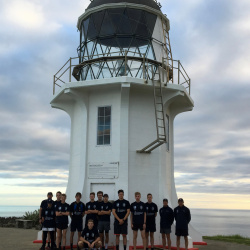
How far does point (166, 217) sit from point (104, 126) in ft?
13.3

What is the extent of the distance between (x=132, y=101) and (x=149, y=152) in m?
2.00

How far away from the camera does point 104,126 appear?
1375 centimetres

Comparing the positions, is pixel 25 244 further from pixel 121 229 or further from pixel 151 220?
pixel 151 220

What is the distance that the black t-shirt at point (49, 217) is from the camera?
457 inches

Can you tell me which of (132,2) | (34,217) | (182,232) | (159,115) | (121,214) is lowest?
(182,232)

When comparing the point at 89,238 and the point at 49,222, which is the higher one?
the point at 49,222

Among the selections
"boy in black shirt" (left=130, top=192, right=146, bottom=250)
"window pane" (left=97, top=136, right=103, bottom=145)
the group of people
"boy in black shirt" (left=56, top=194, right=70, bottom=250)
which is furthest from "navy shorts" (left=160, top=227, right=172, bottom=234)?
"window pane" (left=97, top=136, right=103, bottom=145)

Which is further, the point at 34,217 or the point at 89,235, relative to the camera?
the point at 34,217

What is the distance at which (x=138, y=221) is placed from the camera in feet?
36.6

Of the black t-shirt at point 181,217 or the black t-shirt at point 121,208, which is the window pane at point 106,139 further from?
the black t-shirt at point 181,217

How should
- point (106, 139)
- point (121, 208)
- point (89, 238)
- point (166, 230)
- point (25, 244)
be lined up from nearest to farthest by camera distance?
1. point (89, 238)
2. point (121, 208)
3. point (166, 230)
4. point (25, 244)
5. point (106, 139)

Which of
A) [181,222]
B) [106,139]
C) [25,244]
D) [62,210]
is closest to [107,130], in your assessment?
[106,139]

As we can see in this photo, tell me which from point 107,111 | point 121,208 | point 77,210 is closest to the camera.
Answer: point 121,208

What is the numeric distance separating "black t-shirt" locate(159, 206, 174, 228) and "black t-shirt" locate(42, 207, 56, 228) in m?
3.46
